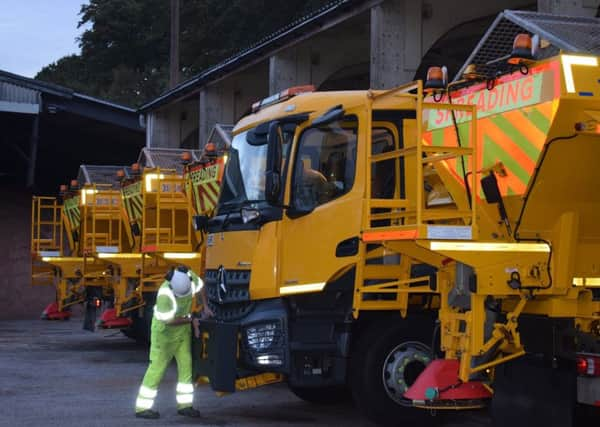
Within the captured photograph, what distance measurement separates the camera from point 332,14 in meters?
14.9

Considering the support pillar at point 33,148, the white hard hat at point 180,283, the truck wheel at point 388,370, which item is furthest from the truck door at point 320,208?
the support pillar at point 33,148

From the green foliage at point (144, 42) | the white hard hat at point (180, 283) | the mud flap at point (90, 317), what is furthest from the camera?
the green foliage at point (144, 42)

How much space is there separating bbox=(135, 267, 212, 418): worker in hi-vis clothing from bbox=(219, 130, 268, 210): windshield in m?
1.07

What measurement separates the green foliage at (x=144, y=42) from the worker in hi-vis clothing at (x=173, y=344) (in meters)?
28.6

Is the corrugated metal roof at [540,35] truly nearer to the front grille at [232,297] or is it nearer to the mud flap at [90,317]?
the front grille at [232,297]

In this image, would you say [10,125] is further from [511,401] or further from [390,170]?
[511,401]

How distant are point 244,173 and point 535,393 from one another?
11.3ft

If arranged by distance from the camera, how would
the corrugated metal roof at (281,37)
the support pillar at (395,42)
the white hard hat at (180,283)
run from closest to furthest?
the white hard hat at (180,283) → the support pillar at (395,42) → the corrugated metal roof at (281,37)

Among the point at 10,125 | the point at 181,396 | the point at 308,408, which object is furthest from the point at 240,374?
the point at 10,125

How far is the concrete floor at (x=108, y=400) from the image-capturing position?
30.9 feet

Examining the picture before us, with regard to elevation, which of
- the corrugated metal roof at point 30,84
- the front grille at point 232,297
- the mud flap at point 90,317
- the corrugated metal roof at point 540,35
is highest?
the corrugated metal roof at point 30,84

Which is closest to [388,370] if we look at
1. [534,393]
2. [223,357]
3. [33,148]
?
[223,357]

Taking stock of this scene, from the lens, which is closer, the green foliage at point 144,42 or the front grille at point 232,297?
the front grille at point 232,297

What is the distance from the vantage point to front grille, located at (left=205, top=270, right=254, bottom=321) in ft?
28.8
